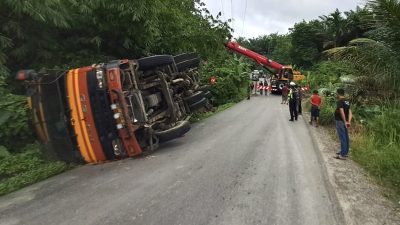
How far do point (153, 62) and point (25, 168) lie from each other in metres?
3.75

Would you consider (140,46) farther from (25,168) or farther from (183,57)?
(25,168)

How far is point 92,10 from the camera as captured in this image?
12.0 metres

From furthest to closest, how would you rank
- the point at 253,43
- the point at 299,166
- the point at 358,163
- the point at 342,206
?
the point at 253,43, the point at 358,163, the point at 299,166, the point at 342,206

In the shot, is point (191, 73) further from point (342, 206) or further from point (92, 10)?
point (342, 206)

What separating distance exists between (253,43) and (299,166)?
105 meters

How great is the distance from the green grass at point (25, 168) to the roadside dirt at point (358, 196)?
5.10 m

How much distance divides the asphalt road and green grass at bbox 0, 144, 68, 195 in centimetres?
23

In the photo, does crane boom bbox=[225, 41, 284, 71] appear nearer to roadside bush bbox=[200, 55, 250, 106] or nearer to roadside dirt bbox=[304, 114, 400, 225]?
roadside bush bbox=[200, 55, 250, 106]

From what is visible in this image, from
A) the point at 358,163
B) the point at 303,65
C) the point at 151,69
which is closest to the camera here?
the point at 358,163

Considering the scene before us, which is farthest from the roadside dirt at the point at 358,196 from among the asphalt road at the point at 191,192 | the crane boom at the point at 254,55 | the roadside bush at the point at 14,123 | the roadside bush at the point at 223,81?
the crane boom at the point at 254,55

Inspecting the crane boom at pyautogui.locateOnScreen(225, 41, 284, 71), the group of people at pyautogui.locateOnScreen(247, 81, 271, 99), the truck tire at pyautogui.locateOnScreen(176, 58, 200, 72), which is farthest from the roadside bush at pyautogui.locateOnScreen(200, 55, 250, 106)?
the truck tire at pyautogui.locateOnScreen(176, 58, 200, 72)

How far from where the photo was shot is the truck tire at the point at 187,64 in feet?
41.0

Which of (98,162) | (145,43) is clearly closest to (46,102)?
(98,162)

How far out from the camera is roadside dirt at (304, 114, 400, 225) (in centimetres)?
591
